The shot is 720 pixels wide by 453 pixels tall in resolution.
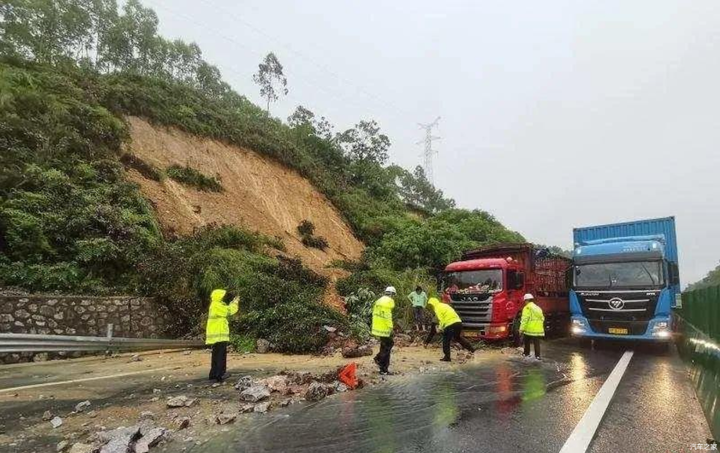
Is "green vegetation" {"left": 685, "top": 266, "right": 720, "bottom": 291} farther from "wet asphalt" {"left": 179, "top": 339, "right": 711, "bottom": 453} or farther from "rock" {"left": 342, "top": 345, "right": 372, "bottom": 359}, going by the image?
"rock" {"left": 342, "top": 345, "right": 372, "bottom": 359}

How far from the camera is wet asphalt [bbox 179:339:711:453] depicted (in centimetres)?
482

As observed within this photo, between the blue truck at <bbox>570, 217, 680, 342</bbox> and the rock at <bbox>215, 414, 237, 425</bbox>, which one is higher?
the blue truck at <bbox>570, 217, 680, 342</bbox>

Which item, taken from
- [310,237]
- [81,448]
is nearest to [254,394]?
[81,448]

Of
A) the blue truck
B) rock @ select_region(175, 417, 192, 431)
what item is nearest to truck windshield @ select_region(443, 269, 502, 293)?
the blue truck

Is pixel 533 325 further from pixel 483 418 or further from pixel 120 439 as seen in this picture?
pixel 120 439

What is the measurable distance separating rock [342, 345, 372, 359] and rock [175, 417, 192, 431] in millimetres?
5709

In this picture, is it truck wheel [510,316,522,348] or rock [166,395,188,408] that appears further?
truck wheel [510,316,522,348]

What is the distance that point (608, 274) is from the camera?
1253cm

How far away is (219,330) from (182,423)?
2.80 m

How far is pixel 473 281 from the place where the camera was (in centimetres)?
1311

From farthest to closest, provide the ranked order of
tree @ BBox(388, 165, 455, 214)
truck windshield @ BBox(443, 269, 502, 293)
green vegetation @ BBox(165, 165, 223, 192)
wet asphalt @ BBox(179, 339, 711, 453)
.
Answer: tree @ BBox(388, 165, 455, 214), green vegetation @ BBox(165, 165, 223, 192), truck windshield @ BBox(443, 269, 502, 293), wet asphalt @ BBox(179, 339, 711, 453)

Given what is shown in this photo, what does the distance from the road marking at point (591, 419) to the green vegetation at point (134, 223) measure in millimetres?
6637

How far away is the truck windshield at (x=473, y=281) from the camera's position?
499 inches

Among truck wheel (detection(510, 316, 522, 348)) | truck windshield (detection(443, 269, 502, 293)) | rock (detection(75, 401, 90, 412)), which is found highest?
truck windshield (detection(443, 269, 502, 293))
